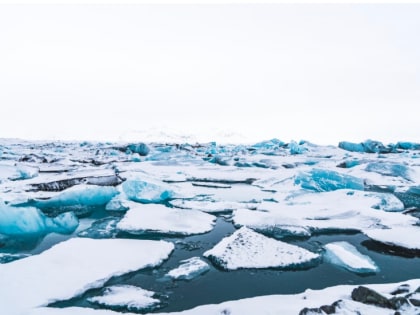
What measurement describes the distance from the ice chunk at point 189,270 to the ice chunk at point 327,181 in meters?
3.22

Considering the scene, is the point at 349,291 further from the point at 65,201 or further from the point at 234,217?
the point at 65,201

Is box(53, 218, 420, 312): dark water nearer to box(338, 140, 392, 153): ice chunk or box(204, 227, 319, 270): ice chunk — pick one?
box(204, 227, 319, 270): ice chunk

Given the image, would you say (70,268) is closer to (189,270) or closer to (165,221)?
(189,270)

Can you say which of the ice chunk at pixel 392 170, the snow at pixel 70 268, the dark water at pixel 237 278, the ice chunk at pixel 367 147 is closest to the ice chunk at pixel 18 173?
the dark water at pixel 237 278

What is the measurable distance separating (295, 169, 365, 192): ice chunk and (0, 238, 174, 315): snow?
10.1ft

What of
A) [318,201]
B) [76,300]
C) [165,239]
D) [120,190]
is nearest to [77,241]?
[165,239]

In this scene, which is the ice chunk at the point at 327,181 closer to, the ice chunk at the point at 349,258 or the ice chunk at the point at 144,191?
the ice chunk at the point at 144,191

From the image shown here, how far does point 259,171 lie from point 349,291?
5777 millimetres

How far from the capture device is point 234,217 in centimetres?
341

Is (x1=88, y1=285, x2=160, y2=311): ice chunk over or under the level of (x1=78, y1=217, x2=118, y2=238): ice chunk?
over

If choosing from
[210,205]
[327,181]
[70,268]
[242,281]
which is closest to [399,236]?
[242,281]

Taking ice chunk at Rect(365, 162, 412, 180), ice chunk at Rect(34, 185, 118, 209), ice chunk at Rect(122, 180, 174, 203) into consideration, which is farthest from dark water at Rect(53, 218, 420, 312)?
ice chunk at Rect(365, 162, 412, 180)

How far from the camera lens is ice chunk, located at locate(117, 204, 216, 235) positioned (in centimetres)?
291

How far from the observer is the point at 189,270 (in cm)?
206
